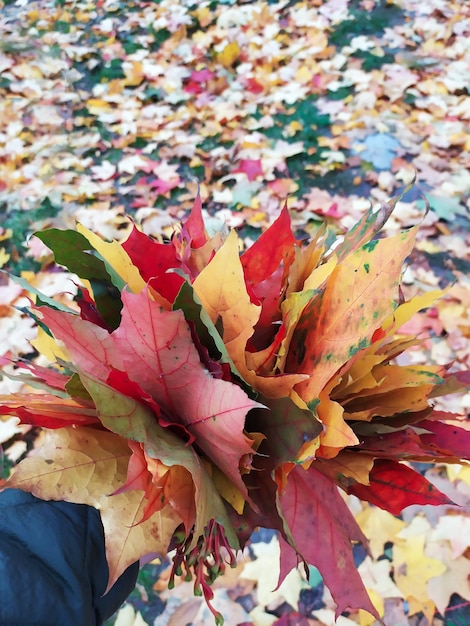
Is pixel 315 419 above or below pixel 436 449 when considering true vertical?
above

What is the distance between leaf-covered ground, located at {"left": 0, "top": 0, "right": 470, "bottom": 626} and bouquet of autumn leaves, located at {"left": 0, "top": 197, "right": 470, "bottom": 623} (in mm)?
829

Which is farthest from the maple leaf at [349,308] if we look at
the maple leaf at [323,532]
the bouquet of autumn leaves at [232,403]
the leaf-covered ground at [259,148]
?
the leaf-covered ground at [259,148]

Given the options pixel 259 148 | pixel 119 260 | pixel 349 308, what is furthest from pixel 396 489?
pixel 259 148

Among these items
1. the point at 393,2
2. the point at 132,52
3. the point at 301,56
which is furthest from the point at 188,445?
the point at 393,2

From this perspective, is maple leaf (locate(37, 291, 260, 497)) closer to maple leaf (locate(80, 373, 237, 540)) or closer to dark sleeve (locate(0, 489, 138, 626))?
maple leaf (locate(80, 373, 237, 540))

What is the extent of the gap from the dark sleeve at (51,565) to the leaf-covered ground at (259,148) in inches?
26.4

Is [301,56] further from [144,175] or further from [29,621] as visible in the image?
[29,621]

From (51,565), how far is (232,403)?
0.37 metres

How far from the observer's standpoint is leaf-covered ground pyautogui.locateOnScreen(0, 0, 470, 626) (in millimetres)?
1295

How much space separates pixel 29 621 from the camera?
605mm

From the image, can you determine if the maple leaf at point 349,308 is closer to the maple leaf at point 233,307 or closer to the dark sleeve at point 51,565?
the maple leaf at point 233,307

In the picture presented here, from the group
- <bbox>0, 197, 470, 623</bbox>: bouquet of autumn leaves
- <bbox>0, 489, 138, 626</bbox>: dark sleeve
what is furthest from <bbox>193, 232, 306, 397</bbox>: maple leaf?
<bbox>0, 489, 138, 626</bbox>: dark sleeve

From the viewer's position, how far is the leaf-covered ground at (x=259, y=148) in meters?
1.29

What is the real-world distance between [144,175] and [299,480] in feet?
6.49
